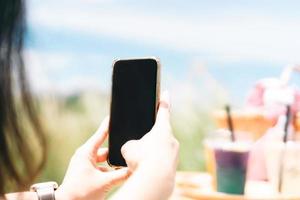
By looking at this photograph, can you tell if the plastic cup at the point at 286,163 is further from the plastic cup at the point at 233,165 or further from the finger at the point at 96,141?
the finger at the point at 96,141

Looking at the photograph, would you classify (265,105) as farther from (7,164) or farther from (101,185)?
(7,164)

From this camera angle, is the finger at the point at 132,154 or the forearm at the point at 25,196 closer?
the finger at the point at 132,154

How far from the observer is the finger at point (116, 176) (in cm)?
74

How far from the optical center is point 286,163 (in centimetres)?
118

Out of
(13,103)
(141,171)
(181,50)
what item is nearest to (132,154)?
(141,171)

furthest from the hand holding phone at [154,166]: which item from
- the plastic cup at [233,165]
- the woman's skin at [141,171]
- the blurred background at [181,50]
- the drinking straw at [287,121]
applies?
the blurred background at [181,50]

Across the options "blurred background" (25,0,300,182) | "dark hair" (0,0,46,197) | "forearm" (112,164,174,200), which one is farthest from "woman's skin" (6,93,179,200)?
"blurred background" (25,0,300,182)

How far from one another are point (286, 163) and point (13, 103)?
2.59 ft

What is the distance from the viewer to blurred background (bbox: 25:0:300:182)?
227 cm

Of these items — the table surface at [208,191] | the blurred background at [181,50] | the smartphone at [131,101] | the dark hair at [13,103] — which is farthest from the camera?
the blurred background at [181,50]

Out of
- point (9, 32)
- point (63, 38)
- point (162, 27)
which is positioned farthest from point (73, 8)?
point (9, 32)

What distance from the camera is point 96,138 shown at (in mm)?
803

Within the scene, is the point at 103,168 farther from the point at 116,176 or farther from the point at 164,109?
the point at 164,109

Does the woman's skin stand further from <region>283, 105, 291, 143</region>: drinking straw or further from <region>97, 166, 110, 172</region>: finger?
<region>283, 105, 291, 143</region>: drinking straw
